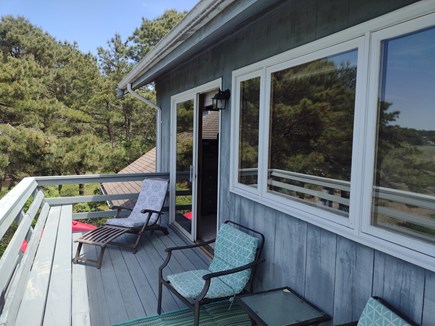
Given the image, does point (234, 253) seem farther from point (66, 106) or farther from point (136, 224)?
point (66, 106)

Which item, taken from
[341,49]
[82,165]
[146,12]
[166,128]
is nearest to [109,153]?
[82,165]

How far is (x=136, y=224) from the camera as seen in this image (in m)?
4.46

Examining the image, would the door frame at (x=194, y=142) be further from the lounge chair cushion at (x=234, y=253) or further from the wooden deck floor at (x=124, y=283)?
the lounge chair cushion at (x=234, y=253)

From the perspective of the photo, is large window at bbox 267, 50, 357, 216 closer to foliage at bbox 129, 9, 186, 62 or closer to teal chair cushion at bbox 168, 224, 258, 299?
teal chair cushion at bbox 168, 224, 258, 299

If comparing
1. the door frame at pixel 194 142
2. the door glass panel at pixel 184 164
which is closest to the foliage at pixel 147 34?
the door frame at pixel 194 142

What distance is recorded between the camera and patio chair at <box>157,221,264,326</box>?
2492 millimetres

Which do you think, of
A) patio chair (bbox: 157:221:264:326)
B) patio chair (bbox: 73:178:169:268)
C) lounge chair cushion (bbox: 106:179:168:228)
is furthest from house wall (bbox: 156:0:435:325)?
lounge chair cushion (bbox: 106:179:168:228)

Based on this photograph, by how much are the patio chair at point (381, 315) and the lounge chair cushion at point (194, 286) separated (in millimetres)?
1100

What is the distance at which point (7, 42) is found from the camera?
1733 centimetres

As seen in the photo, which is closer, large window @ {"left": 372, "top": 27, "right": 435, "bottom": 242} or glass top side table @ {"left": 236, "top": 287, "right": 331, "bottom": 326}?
large window @ {"left": 372, "top": 27, "right": 435, "bottom": 242}

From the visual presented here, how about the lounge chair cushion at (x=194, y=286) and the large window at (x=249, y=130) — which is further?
the large window at (x=249, y=130)

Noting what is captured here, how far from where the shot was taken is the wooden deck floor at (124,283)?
9.23 ft

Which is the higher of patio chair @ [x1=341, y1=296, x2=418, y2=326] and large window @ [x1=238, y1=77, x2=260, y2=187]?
large window @ [x1=238, y1=77, x2=260, y2=187]

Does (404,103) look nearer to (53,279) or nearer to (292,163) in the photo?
(292,163)
